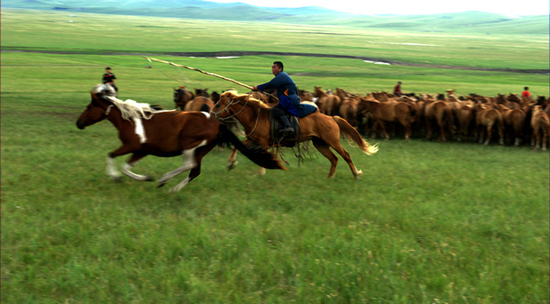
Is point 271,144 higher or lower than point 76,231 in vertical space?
higher

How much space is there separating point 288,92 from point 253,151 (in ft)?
5.62

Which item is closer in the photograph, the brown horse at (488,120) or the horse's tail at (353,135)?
the horse's tail at (353,135)

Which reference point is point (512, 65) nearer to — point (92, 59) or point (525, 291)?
point (92, 59)

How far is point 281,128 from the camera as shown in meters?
9.28

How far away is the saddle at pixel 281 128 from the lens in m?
9.30

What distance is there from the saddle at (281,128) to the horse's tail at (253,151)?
120 cm


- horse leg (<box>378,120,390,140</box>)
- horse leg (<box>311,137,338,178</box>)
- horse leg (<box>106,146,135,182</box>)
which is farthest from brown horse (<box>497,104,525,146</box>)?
horse leg (<box>106,146,135,182</box>)

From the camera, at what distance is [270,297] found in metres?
4.75

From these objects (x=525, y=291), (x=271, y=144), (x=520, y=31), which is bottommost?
(x=525, y=291)

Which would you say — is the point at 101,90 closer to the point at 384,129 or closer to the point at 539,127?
the point at 384,129

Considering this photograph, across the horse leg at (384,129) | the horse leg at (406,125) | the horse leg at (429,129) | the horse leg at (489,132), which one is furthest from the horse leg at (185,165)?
the horse leg at (489,132)

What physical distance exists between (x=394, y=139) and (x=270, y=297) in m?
11.7

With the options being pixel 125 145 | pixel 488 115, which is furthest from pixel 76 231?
pixel 488 115

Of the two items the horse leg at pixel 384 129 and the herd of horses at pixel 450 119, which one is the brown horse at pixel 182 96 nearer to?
the herd of horses at pixel 450 119
